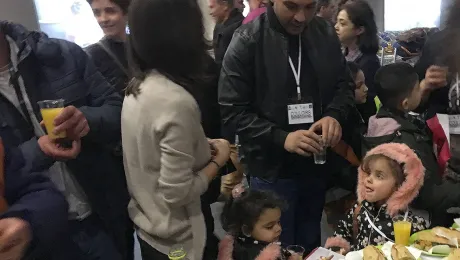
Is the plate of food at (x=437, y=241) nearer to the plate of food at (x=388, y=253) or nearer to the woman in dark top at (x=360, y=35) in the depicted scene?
the plate of food at (x=388, y=253)

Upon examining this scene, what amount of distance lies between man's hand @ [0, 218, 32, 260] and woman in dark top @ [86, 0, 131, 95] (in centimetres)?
96

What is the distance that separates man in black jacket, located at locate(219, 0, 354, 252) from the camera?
1.90 meters

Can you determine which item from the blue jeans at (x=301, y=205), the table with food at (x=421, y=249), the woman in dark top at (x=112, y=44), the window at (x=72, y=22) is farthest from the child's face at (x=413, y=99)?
the window at (x=72, y=22)

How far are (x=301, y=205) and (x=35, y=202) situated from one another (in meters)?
1.34

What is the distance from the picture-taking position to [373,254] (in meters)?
1.44

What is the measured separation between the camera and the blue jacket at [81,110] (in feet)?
4.58

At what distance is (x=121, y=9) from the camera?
6.82 ft

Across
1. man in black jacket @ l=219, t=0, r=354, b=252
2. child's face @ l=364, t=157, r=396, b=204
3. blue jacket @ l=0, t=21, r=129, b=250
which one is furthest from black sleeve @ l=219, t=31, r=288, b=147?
blue jacket @ l=0, t=21, r=129, b=250

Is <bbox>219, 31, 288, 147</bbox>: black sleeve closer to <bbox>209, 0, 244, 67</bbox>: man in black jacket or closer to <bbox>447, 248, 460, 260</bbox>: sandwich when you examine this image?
<bbox>447, 248, 460, 260</bbox>: sandwich

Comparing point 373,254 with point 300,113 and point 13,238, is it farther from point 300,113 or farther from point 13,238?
point 13,238

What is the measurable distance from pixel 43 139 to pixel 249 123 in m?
0.89

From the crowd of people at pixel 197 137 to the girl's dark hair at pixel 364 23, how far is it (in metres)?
0.33

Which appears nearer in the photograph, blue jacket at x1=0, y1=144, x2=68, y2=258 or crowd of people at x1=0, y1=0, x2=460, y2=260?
blue jacket at x1=0, y1=144, x2=68, y2=258

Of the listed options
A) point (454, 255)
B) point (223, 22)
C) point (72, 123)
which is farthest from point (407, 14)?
point (72, 123)
